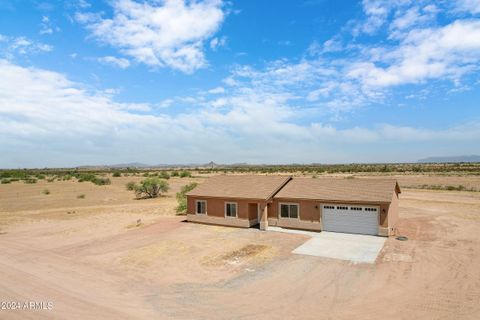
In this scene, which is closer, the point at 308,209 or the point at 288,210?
the point at 308,209

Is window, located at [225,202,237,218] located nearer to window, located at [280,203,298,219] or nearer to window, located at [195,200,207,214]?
window, located at [195,200,207,214]

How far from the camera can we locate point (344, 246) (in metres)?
19.4

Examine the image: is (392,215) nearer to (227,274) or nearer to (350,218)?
(350,218)

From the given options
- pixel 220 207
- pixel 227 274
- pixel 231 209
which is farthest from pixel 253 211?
pixel 227 274

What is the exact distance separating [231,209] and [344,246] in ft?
31.4

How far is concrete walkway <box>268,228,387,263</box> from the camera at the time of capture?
57.2 feet

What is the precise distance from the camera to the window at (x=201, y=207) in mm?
27527

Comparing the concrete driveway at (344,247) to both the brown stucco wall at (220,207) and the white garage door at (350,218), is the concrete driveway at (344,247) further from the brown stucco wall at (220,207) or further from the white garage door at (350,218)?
the brown stucco wall at (220,207)

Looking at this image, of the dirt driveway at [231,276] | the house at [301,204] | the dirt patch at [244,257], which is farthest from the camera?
the house at [301,204]

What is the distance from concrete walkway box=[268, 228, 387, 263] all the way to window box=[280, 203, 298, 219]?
225cm

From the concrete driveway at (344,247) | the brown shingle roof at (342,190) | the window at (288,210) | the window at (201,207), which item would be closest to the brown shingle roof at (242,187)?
the window at (201,207)

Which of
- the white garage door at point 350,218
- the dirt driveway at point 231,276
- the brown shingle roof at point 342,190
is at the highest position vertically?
the brown shingle roof at point 342,190

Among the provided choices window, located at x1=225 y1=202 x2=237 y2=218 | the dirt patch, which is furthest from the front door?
the dirt patch

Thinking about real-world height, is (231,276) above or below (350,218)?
below
